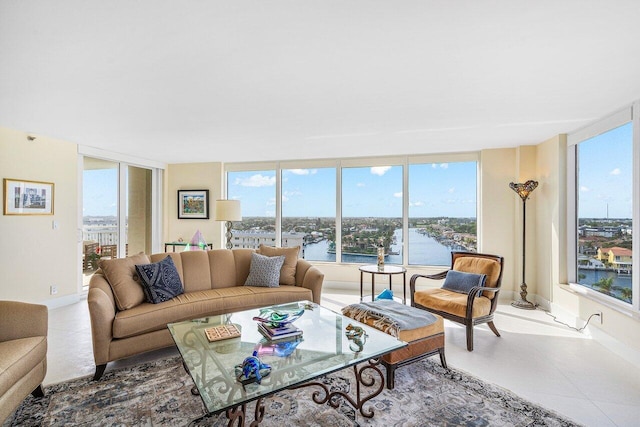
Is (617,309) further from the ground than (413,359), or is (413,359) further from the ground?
(617,309)

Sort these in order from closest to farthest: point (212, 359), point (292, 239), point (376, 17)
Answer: point (376, 17) < point (212, 359) < point (292, 239)

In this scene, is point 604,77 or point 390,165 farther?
point 390,165

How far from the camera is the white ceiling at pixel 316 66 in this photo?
1.66 meters

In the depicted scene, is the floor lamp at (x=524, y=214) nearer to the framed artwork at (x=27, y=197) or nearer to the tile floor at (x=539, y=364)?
the tile floor at (x=539, y=364)

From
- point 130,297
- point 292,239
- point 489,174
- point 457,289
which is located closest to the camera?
point 130,297

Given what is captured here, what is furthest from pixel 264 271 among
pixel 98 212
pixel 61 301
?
pixel 98 212

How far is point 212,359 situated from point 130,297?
57.7 inches

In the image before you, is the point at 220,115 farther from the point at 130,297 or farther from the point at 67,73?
the point at 130,297

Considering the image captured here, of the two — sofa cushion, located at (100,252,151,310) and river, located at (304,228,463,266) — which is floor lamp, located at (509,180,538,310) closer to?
river, located at (304,228,463,266)

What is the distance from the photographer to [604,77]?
2.38 metres

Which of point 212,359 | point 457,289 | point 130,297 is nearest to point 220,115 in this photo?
point 130,297

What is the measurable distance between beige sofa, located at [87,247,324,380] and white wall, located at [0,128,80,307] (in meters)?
1.94

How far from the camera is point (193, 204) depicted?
6.30 meters

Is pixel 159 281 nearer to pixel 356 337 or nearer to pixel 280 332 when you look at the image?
pixel 280 332
